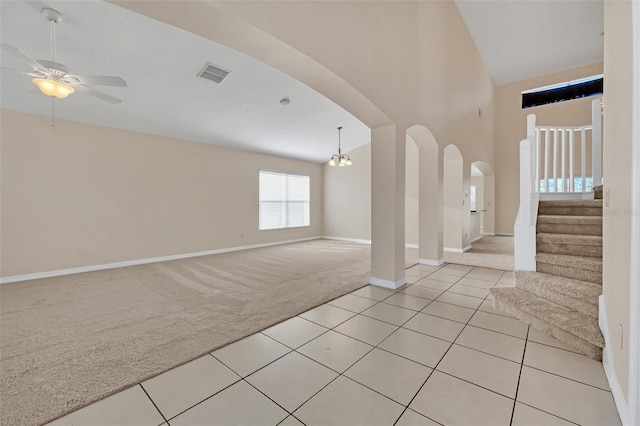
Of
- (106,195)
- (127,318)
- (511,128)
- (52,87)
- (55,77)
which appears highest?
(511,128)

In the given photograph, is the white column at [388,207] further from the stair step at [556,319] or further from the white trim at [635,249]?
the white trim at [635,249]

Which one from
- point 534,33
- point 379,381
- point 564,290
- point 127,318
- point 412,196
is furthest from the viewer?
point 412,196

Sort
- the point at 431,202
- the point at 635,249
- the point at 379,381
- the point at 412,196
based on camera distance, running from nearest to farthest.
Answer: the point at 635,249, the point at 379,381, the point at 431,202, the point at 412,196

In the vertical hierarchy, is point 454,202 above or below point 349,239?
above

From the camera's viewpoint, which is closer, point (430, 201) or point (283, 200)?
point (430, 201)

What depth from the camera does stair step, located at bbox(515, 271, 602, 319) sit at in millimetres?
2131

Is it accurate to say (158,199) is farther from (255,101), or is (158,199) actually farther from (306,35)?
(306,35)

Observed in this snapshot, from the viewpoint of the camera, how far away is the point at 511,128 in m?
9.15

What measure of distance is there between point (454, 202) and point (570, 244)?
10.7 ft

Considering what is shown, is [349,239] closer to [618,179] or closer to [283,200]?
[283,200]

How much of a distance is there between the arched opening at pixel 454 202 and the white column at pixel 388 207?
9.66 feet

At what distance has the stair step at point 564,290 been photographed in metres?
2.13

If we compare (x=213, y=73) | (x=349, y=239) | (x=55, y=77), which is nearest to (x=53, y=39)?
(x=55, y=77)

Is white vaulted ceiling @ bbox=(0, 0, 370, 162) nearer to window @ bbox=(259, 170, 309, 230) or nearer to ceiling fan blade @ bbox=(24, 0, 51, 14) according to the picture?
ceiling fan blade @ bbox=(24, 0, 51, 14)
